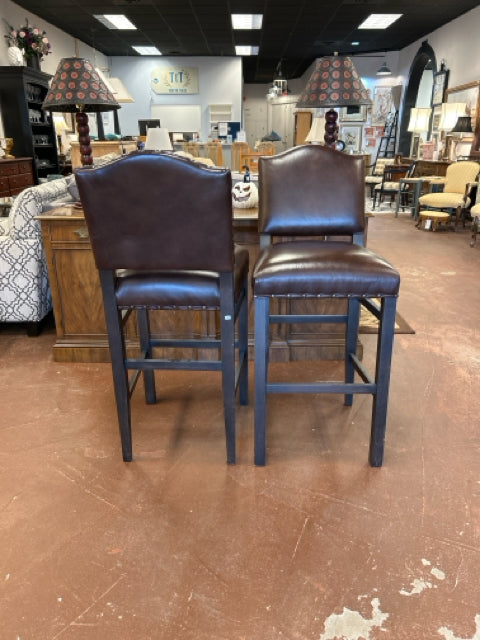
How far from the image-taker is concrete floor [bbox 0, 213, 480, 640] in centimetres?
127

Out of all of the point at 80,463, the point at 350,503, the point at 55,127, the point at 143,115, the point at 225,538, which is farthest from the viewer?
the point at 143,115

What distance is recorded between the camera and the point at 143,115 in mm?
→ 11641

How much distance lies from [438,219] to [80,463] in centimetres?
641

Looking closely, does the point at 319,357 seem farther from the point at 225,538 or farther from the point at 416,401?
the point at 225,538

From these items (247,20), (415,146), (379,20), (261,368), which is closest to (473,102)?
(379,20)

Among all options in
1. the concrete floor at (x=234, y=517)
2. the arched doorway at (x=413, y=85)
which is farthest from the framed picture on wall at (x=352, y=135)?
the concrete floor at (x=234, y=517)

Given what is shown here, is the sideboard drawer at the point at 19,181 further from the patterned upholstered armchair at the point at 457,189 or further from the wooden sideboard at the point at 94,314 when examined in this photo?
the patterned upholstered armchair at the point at 457,189

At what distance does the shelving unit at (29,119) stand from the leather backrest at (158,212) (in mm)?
6228

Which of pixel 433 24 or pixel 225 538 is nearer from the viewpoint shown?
pixel 225 538

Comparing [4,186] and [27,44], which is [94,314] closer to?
[4,186]

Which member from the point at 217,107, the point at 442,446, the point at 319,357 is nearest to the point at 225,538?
the point at 442,446

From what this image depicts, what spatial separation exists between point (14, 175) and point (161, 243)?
568cm

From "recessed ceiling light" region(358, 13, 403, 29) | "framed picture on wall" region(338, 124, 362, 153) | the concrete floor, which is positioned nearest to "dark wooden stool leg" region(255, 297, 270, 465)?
the concrete floor

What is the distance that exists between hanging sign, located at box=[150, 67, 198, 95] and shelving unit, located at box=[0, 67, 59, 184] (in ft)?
14.9
